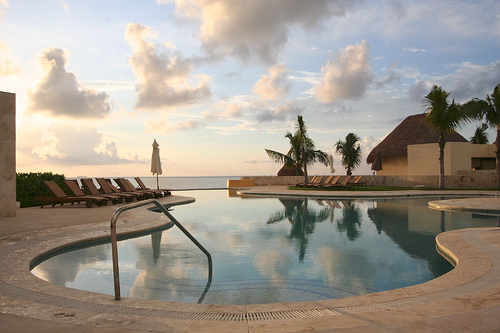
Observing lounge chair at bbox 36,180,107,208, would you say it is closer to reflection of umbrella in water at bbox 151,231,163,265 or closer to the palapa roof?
reflection of umbrella in water at bbox 151,231,163,265

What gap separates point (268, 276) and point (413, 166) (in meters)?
25.7

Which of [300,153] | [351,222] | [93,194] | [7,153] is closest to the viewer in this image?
[7,153]

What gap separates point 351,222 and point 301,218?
1669mm

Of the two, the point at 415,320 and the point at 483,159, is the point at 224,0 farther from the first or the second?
the point at 483,159

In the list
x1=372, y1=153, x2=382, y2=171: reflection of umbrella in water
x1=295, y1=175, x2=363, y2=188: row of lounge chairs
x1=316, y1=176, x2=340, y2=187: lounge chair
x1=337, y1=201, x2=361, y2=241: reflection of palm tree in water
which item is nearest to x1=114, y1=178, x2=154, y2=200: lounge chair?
x1=337, y1=201, x2=361, y2=241: reflection of palm tree in water

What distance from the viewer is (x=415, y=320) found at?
9.79 feet

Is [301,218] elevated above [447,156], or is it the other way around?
[447,156]

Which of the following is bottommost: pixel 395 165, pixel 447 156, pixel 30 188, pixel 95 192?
pixel 95 192

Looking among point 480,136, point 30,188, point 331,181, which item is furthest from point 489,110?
point 30,188

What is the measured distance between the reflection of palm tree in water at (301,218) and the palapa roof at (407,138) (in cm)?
1801

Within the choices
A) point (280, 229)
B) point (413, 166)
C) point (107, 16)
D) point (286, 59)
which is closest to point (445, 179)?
point (413, 166)

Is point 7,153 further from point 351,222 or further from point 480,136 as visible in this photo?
point 480,136

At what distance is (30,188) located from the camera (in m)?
13.4

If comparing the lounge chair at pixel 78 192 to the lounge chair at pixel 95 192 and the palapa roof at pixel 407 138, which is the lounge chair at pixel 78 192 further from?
the palapa roof at pixel 407 138
